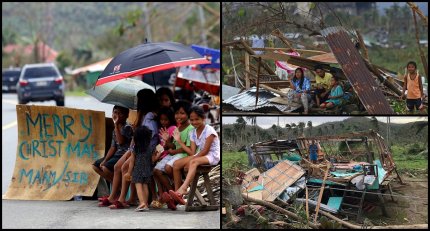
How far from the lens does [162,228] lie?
9.20 meters

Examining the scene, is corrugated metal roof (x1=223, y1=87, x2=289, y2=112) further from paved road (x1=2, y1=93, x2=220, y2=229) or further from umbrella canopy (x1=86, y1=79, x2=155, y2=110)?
umbrella canopy (x1=86, y1=79, x2=155, y2=110)

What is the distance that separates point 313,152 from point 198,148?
2474mm

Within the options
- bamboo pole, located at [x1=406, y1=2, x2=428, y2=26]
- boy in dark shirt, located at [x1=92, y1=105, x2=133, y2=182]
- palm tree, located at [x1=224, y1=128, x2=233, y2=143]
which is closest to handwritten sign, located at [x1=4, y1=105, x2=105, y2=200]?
boy in dark shirt, located at [x1=92, y1=105, x2=133, y2=182]

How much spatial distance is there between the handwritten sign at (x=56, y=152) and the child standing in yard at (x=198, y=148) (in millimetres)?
1810

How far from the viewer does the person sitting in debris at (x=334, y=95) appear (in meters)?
8.21

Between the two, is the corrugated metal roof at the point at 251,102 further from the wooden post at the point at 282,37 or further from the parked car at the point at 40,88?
the parked car at the point at 40,88

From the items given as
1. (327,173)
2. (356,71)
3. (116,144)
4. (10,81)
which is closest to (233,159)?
(327,173)

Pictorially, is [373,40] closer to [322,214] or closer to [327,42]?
[327,42]

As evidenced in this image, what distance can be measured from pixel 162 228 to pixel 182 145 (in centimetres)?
155

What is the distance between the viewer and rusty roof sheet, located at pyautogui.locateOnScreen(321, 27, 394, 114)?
320 inches

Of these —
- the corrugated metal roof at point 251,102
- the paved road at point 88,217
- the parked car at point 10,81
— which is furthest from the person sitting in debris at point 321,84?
the parked car at point 10,81

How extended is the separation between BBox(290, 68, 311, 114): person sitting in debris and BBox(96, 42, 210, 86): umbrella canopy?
274 centimetres

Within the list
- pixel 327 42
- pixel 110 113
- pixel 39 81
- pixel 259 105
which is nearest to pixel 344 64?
pixel 327 42

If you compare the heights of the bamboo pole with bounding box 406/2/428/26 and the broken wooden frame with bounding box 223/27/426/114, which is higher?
the bamboo pole with bounding box 406/2/428/26
